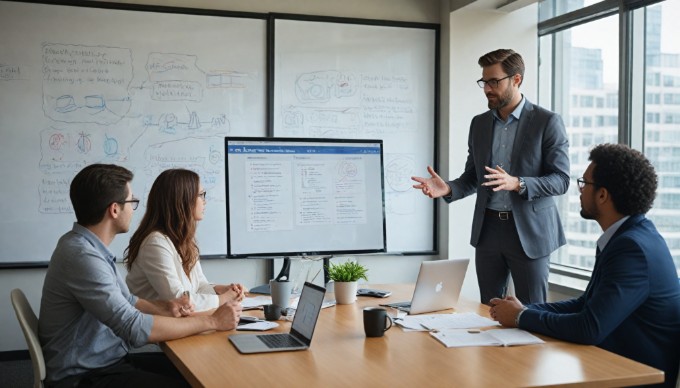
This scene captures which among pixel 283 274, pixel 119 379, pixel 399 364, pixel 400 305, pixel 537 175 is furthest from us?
pixel 537 175

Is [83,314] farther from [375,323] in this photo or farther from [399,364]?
[399,364]

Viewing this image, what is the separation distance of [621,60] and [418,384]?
3209 mm

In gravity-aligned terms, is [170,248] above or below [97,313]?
above

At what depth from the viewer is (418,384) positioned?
5.97 ft

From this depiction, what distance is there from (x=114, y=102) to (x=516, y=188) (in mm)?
2593

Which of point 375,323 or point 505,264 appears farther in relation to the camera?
point 505,264

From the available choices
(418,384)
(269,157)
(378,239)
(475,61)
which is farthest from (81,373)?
(475,61)

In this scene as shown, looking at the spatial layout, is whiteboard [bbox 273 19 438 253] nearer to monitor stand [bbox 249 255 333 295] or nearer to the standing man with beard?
the standing man with beard

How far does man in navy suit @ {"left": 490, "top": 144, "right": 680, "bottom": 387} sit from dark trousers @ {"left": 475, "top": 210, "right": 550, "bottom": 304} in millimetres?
1035

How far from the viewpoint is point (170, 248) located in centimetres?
274

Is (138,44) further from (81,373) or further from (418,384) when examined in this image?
(418,384)

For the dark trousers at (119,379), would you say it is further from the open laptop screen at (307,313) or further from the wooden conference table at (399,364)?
the open laptop screen at (307,313)

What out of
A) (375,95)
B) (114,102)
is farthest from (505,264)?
(114,102)

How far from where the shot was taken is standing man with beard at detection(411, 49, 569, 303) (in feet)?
11.3
